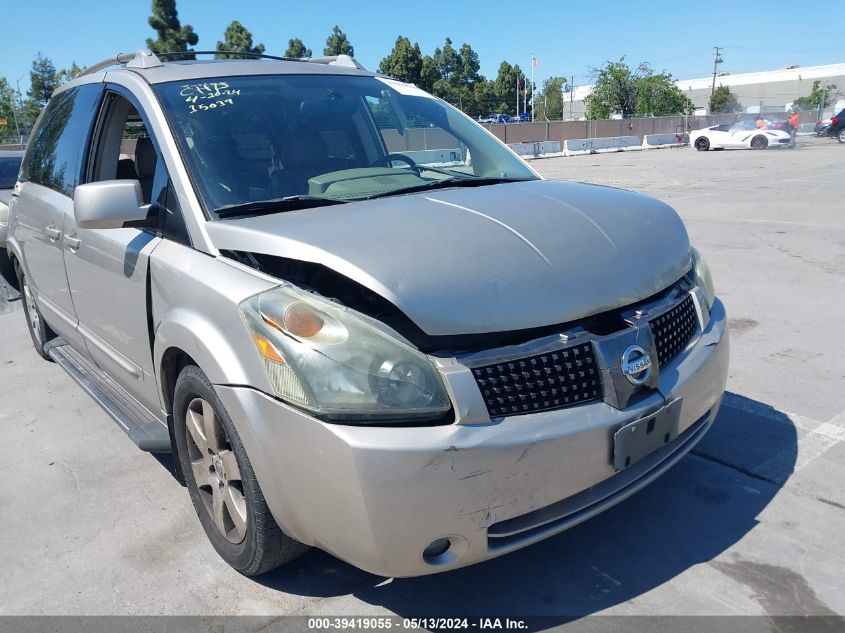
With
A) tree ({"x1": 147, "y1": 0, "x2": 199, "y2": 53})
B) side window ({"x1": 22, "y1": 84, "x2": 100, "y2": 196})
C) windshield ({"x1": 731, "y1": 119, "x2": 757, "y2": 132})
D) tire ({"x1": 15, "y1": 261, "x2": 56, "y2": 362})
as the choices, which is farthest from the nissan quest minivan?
tree ({"x1": 147, "y1": 0, "x2": 199, "y2": 53})

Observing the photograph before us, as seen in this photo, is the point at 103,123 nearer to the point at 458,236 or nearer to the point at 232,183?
the point at 232,183

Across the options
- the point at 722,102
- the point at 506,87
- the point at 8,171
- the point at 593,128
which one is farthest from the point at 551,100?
the point at 8,171

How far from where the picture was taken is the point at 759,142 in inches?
1254

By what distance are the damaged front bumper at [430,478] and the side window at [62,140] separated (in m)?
2.34

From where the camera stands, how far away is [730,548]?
271cm

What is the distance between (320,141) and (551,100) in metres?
121

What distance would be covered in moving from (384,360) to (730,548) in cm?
162

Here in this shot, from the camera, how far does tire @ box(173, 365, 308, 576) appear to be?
7.82 ft

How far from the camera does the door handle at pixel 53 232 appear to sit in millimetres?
3951

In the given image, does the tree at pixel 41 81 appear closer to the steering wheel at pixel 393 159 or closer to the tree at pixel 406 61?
the tree at pixel 406 61

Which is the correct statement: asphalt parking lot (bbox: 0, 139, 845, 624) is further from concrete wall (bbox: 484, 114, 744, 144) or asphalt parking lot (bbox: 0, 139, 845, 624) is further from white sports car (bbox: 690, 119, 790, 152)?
concrete wall (bbox: 484, 114, 744, 144)

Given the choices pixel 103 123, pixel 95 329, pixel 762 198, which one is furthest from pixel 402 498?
pixel 762 198

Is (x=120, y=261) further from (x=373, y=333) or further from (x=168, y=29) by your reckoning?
(x=168, y=29)

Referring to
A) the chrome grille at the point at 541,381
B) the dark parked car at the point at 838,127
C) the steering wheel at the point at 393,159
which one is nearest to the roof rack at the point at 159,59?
the steering wheel at the point at 393,159
